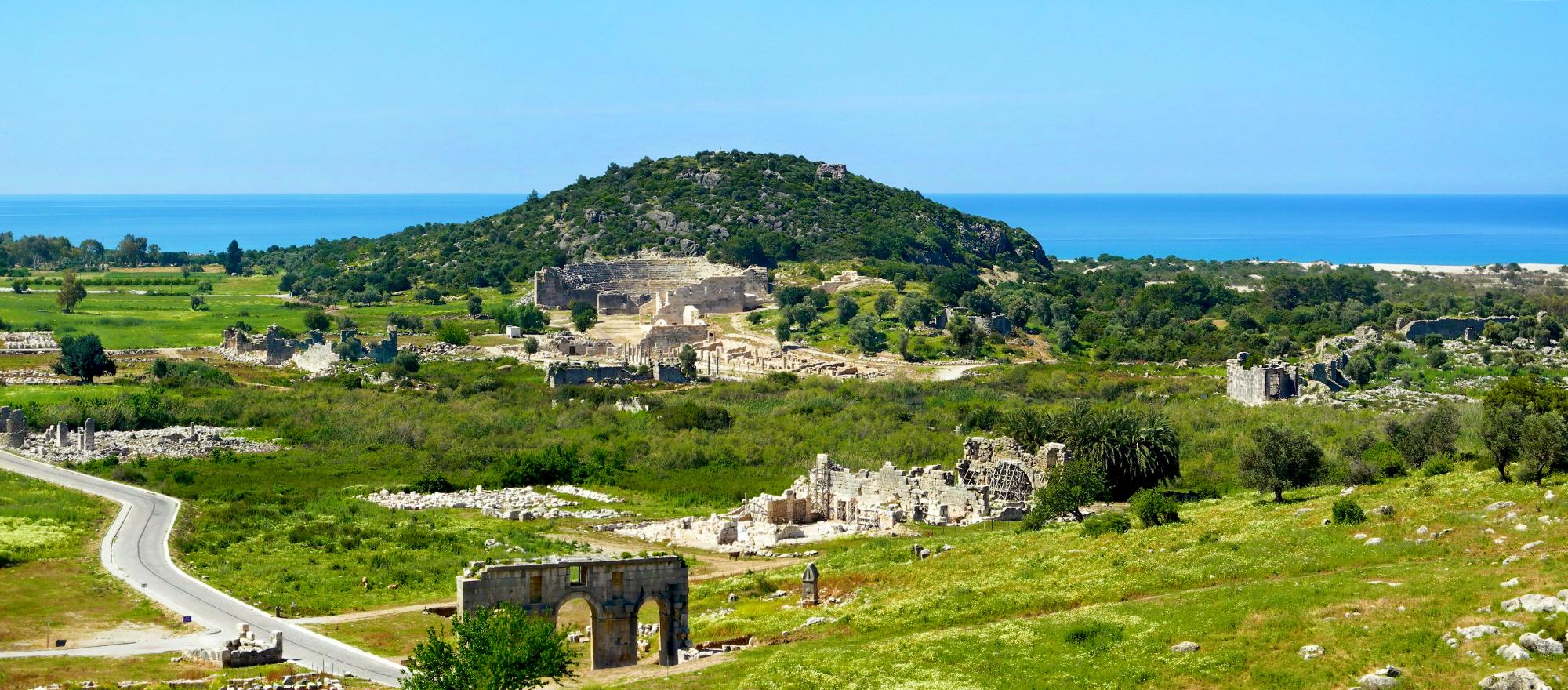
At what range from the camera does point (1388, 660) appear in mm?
21312

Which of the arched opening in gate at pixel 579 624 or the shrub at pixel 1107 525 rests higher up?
the shrub at pixel 1107 525

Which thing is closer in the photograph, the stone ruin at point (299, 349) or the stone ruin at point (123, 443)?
the stone ruin at point (123, 443)

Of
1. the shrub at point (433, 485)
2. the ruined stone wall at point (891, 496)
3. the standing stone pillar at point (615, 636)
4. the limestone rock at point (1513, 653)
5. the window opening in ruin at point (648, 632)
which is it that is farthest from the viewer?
the shrub at point (433, 485)

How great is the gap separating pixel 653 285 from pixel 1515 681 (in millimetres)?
98302

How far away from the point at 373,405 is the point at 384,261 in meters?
75.4

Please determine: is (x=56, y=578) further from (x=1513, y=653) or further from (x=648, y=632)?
(x=1513, y=653)

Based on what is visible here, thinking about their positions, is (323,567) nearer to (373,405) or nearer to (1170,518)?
(1170,518)

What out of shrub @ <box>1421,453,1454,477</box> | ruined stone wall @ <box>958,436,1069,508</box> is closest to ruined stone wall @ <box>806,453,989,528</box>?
ruined stone wall @ <box>958,436,1069,508</box>

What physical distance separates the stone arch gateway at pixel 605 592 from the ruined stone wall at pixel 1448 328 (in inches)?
2884

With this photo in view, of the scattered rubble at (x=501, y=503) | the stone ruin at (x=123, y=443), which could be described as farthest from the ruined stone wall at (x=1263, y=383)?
the stone ruin at (x=123, y=443)

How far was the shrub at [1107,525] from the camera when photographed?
1383 inches

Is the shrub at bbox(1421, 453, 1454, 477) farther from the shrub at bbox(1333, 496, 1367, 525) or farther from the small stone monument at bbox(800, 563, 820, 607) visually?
the small stone monument at bbox(800, 563, 820, 607)

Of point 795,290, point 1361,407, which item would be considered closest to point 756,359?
point 795,290

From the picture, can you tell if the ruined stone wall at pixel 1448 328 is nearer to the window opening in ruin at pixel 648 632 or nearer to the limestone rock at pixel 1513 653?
the window opening in ruin at pixel 648 632
